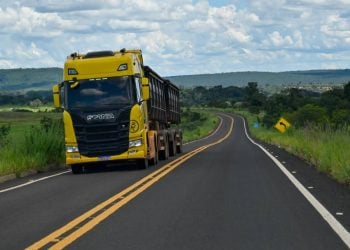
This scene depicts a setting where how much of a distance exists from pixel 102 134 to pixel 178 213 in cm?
1006

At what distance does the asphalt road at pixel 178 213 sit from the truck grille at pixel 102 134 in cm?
232

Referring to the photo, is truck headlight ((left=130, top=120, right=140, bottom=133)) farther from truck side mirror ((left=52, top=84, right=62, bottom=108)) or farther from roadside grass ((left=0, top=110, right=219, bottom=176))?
roadside grass ((left=0, top=110, right=219, bottom=176))

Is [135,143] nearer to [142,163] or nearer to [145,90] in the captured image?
[142,163]

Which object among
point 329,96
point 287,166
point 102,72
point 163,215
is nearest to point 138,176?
point 102,72

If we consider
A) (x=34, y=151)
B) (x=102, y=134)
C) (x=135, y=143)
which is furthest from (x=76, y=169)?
(x=34, y=151)

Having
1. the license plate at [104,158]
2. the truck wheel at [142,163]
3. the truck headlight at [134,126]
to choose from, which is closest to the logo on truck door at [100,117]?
the truck headlight at [134,126]

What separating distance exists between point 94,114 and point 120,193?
6752 millimetres

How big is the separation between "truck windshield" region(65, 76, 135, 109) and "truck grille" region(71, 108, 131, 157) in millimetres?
337

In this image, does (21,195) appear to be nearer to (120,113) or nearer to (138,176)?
(138,176)

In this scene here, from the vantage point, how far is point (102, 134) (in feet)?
69.9

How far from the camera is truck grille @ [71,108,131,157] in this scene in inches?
834

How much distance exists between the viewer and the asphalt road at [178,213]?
29.7 feet

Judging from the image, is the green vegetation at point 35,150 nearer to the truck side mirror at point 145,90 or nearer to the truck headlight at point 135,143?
the truck headlight at point 135,143

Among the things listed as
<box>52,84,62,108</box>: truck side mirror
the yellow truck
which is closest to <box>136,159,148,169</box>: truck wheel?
the yellow truck
